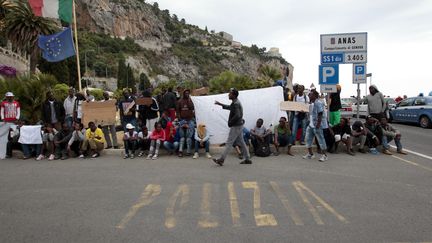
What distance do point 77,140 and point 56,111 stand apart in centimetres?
142

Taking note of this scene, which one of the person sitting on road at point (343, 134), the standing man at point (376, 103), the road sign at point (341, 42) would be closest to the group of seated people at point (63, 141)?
the person sitting on road at point (343, 134)

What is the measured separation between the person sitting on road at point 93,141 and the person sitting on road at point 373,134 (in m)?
7.45

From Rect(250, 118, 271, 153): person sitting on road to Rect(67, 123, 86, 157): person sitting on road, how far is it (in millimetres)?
4685

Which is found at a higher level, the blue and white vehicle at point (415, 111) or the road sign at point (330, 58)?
the road sign at point (330, 58)

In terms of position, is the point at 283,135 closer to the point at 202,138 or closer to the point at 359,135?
the point at 359,135

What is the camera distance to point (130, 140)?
10.4 m

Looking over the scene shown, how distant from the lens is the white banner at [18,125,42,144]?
34.5 ft

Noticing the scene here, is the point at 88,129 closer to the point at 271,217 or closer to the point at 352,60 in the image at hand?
the point at 271,217

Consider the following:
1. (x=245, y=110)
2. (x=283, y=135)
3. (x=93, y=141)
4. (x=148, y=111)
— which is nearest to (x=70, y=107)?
(x=93, y=141)

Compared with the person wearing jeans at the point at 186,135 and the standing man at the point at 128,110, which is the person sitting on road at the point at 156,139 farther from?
the standing man at the point at 128,110

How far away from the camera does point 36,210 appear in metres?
5.72

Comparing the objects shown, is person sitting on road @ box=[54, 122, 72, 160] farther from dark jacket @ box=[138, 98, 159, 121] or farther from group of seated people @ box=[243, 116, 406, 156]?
group of seated people @ box=[243, 116, 406, 156]

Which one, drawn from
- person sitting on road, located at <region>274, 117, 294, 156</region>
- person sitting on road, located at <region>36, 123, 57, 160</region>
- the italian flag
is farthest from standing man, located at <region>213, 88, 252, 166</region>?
the italian flag

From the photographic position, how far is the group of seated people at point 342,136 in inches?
408
